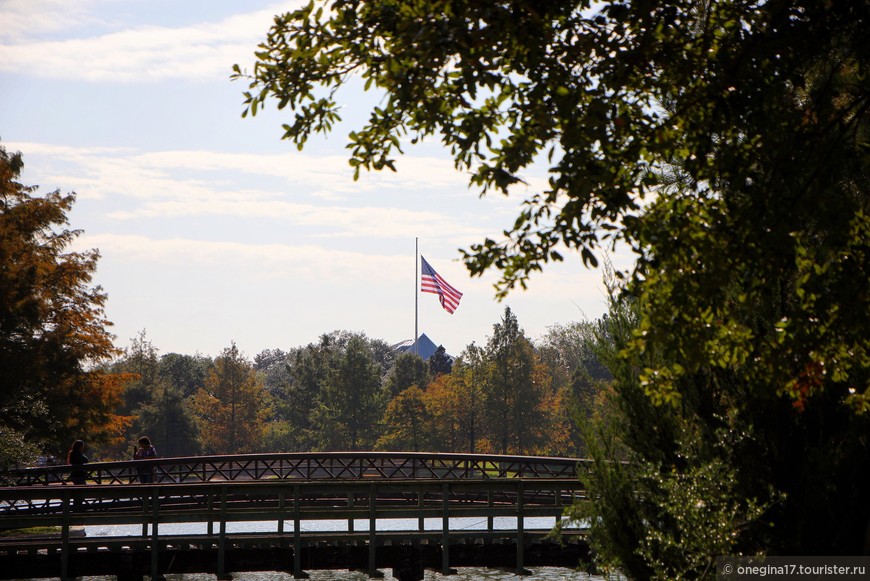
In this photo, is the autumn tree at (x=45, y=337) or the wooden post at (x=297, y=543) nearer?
the wooden post at (x=297, y=543)

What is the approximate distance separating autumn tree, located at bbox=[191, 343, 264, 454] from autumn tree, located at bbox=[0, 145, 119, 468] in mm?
37744

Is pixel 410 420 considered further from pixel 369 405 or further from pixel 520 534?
pixel 520 534

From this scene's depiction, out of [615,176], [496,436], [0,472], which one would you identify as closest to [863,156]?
[615,176]

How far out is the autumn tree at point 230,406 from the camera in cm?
7431

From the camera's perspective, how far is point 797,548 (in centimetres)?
992

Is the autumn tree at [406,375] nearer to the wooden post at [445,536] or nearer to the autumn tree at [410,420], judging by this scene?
the autumn tree at [410,420]

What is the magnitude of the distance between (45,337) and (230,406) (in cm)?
4313

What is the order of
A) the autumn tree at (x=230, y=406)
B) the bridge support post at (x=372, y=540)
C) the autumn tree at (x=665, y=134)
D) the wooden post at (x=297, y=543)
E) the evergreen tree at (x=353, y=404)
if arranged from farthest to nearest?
1. the autumn tree at (x=230, y=406)
2. the evergreen tree at (x=353, y=404)
3. the bridge support post at (x=372, y=540)
4. the wooden post at (x=297, y=543)
5. the autumn tree at (x=665, y=134)

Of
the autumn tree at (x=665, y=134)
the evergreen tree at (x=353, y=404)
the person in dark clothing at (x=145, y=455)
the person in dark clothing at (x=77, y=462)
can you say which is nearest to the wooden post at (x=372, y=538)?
the autumn tree at (x=665, y=134)

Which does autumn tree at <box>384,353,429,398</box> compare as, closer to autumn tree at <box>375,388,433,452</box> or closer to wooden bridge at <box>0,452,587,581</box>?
autumn tree at <box>375,388,433,452</box>

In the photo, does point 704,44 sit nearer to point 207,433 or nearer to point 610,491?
point 610,491

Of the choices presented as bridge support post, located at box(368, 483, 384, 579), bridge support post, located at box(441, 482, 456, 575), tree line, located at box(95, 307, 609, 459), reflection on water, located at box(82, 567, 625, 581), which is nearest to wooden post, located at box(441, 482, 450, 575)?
bridge support post, located at box(441, 482, 456, 575)

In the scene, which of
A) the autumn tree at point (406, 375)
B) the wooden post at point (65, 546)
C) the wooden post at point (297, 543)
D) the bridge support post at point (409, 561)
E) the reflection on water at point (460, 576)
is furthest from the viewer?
the autumn tree at point (406, 375)

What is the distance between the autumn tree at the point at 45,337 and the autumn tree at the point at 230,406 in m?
37.7
